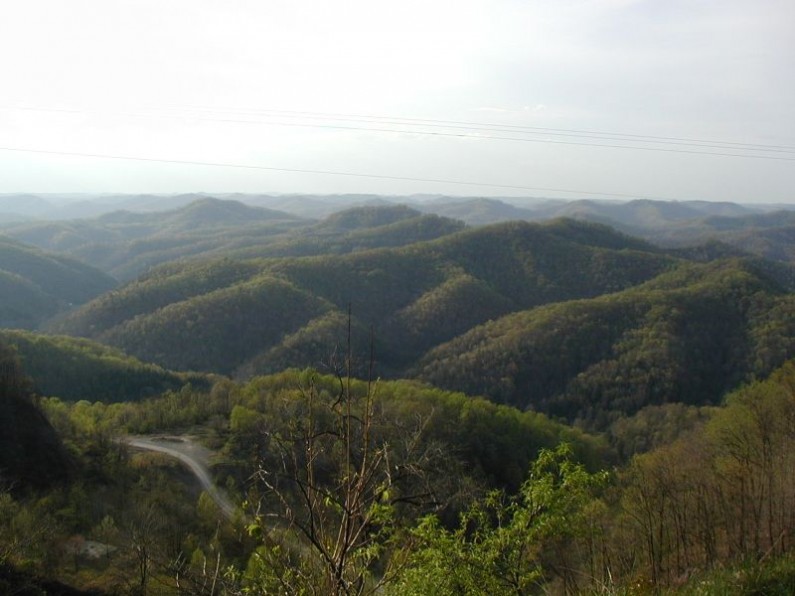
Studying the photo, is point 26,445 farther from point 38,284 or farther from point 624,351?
point 38,284

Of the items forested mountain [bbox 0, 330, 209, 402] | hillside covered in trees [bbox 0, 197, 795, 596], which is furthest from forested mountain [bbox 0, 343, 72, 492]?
forested mountain [bbox 0, 330, 209, 402]

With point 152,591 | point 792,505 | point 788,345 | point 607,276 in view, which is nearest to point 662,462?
point 792,505

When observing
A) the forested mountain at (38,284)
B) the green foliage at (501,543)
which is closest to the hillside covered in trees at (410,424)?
the green foliage at (501,543)

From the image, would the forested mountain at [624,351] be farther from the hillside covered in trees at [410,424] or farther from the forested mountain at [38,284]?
Result: the forested mountain at [38,284]

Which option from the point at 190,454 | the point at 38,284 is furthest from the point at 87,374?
the point at 38,284

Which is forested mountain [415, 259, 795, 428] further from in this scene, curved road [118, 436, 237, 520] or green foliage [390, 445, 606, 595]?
green foliage [390, 445, 606, 595]

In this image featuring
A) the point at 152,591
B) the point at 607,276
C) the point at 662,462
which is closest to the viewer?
the point at 152,591

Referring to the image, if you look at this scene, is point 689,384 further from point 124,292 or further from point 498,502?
point 124,292
